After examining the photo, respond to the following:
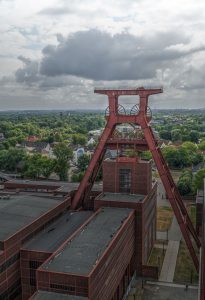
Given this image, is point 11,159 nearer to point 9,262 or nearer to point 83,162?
point 83,162

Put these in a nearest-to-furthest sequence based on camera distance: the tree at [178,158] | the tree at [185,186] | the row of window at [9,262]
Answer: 1. the row of window at [9,262]
2. the tree at [185,186]
3. the tree at [178,158]

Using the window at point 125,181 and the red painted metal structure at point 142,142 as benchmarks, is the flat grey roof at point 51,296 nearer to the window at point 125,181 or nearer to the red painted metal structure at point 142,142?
the red painted metal structure at point 142,142

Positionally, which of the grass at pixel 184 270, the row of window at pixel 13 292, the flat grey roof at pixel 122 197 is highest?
the flat grey roof at pixel 122 197

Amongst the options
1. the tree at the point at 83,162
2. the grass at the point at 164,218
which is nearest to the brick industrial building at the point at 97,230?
the grass at the point at 164,218

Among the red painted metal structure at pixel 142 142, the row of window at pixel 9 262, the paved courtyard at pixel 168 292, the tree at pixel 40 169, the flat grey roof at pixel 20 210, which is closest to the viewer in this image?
the row of window at pixel 9 262

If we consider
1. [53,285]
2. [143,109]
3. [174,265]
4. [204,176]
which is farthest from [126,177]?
[204,176]

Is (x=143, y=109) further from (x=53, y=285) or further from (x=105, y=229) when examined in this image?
(x=53, y=285)

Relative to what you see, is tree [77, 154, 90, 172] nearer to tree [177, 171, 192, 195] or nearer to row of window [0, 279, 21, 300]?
tree [177, 171, 192, 195]
